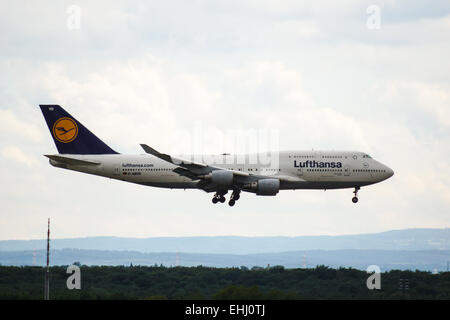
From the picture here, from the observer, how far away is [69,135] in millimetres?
88000

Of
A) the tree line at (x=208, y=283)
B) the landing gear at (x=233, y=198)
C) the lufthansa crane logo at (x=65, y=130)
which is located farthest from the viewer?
the lufthansa crane logo at (x=65, y=130)

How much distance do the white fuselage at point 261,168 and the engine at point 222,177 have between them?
3772mm

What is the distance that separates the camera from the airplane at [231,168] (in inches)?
3344

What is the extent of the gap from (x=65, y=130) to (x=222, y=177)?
17814mm

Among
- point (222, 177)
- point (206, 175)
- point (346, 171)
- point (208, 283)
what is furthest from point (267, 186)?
point (208, 283)

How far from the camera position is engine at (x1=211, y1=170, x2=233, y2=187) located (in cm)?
8219

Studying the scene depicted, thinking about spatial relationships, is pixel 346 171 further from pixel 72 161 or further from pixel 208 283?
pixel 72 161

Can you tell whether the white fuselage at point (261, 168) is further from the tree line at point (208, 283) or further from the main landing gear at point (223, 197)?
the tree line at point (208, 283)

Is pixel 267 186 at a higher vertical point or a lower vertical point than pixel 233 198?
higher

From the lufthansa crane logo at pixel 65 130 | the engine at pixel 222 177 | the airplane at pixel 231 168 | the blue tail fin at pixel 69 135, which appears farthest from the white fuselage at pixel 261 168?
the engine at pixel 222 177

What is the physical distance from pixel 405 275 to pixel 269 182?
1721 centimetres
